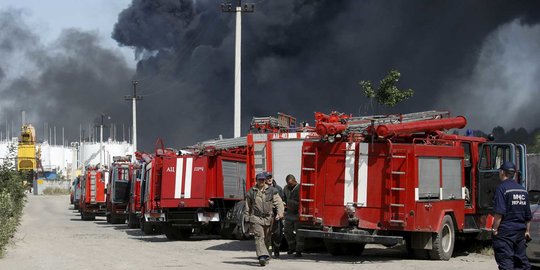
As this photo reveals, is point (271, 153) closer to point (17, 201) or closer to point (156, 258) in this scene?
point (156, 258)

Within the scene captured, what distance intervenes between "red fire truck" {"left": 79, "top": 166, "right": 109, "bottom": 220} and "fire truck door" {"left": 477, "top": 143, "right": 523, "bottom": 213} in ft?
96.5

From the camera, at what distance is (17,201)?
33.1 m

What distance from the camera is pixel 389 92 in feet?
94.7

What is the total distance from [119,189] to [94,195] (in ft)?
28.5

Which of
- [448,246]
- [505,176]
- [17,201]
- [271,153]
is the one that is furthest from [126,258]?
[17,201]

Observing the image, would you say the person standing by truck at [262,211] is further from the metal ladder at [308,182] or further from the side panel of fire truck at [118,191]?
the side panel of fire truck at [118,191]

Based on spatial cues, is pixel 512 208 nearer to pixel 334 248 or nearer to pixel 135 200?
pixel 334 248

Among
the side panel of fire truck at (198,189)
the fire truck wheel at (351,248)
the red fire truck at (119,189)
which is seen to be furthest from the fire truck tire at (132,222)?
the fire truck wheel at (351,248)

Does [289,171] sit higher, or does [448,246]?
[289,171]

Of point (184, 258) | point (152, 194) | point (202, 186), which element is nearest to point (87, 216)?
point (152, 194)

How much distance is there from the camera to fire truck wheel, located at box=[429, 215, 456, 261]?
644 inches

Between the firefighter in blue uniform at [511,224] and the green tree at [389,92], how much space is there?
17.5 m

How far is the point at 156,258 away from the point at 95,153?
141 meters

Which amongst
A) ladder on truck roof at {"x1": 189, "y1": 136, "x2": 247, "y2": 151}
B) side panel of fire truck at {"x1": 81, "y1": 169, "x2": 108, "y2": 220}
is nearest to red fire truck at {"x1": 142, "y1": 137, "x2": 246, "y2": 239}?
ladder on truck roof at {"x1": 189, "y1": 136, "x2": 247, "y2": 151}
